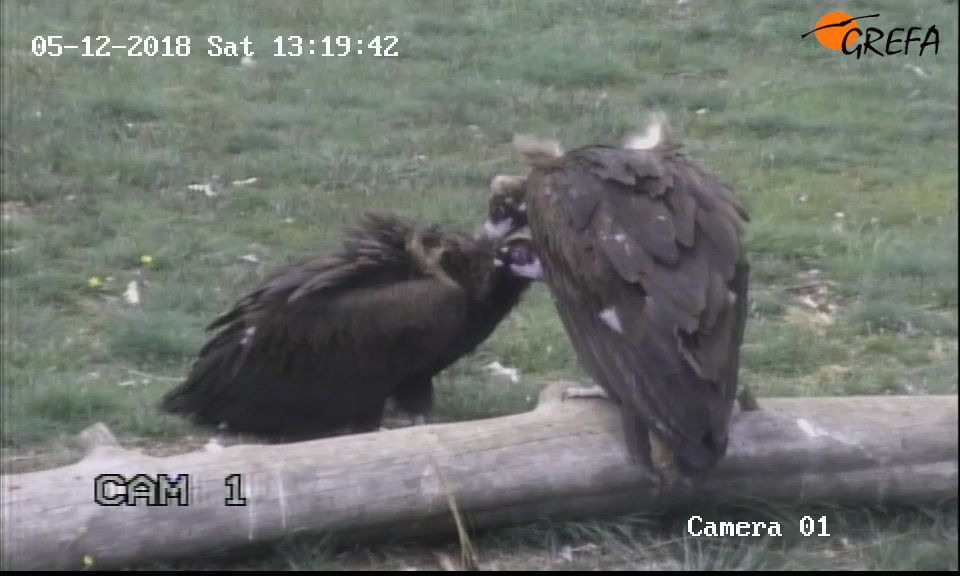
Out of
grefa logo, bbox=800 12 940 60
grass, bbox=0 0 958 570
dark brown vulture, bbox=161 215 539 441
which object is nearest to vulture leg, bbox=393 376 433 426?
dark brown vulture, bbox=161 215 539 441

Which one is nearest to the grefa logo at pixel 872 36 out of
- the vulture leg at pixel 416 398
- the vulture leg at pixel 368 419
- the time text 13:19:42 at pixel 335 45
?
the vulture leg at pixel 416 398

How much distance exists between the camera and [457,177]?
762 centimetres

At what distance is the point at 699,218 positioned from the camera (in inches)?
163

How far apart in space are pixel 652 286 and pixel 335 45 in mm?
5268

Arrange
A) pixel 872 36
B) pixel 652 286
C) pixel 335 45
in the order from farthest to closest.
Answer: pixel 335 45 < pixel 872 36 < pixel 652 286

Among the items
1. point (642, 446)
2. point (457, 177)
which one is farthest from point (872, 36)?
point (457, 177)

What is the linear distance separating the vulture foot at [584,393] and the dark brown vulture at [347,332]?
22.6 inches

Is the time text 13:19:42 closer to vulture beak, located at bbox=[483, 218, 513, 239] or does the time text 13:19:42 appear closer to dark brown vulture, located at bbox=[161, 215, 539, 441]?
vulture beak, located at bbox=[483, 218, 513, 239]

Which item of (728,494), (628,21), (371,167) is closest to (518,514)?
(728,494)

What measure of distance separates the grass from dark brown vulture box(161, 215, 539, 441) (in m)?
0.25

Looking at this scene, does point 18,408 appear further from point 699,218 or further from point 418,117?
point 418,117

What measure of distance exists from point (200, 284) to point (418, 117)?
8.54 ft

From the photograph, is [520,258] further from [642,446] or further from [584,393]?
[642,446]

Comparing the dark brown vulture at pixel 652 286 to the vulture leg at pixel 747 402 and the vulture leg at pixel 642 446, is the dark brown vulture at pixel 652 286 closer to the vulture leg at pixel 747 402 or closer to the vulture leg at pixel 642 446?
the vulture leg at pixel 642 446
